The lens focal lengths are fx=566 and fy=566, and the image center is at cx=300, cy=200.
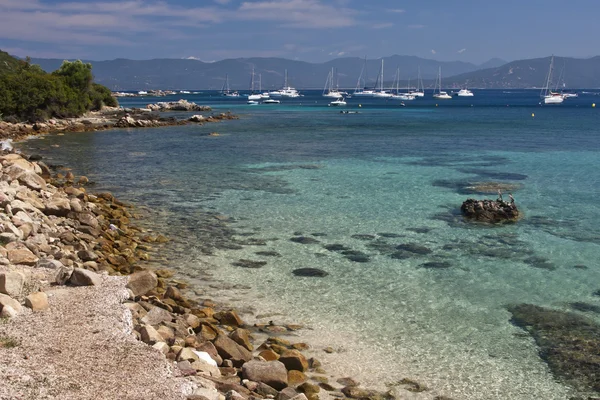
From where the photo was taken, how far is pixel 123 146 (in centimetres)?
5053

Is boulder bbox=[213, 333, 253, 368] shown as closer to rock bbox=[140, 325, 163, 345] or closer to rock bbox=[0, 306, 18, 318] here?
rock bbox=[140, 325, 163, 345]

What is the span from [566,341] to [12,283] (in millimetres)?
11748

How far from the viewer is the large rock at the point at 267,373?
389 inches

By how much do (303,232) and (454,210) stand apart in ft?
25.2

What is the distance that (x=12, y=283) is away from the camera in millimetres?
11125

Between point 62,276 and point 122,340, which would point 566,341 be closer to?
point 122,340

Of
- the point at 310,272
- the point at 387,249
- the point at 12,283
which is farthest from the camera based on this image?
the point at 387,249

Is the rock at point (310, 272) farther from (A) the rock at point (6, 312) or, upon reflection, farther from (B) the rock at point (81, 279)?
(A) the rock at point (6, 312)

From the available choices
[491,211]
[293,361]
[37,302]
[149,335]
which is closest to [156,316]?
[149,335]

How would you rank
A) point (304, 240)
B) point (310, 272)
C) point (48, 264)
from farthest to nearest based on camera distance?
point (304, 240)
point (310, 272)
point (48, 264)

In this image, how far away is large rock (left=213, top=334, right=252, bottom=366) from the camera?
1073 centimetres

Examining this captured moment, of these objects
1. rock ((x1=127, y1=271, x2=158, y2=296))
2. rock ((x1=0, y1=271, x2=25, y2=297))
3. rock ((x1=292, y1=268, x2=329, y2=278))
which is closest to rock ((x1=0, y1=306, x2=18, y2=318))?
rock ((x1=0, y1=271, x2=25, y2=297))

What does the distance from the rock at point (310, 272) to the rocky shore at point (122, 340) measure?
11.1ft

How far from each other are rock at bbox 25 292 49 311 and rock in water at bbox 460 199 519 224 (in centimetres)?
1729
